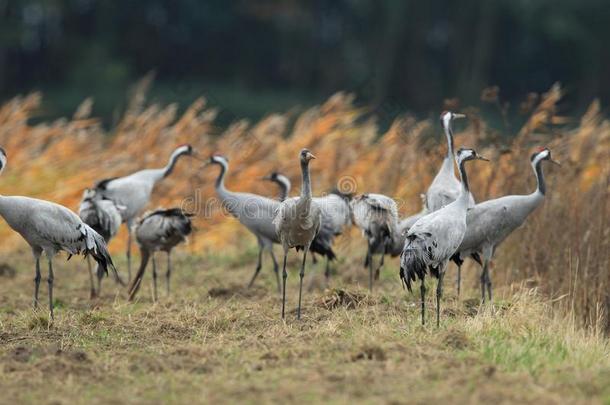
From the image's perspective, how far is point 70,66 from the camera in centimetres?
3338

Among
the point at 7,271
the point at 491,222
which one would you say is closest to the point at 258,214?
the point at 491,222

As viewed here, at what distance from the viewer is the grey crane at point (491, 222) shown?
832cm

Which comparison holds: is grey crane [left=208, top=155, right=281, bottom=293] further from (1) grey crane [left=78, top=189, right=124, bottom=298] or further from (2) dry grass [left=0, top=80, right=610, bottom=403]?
(1) grey crane [left=78, top=189, right=124, bottom=298]

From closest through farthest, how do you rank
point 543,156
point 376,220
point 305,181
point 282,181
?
point 305,181 → point 543,156 → point 376,220 → point 282,181

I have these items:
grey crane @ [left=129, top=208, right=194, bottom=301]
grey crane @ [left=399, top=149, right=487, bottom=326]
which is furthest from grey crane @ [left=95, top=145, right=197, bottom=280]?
grey crane @ [left=399, top=149, right=487, bottom=326]

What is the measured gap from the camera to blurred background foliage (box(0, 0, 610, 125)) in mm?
31875

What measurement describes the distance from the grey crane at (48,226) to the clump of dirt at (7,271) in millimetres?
2261

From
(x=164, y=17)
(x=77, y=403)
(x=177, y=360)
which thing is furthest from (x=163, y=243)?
(x=164, y=17)

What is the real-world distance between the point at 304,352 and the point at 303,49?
30084 mm

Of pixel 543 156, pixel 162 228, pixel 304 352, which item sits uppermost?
Result: pixel 543 156

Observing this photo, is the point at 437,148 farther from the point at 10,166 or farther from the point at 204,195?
the point at 10,166

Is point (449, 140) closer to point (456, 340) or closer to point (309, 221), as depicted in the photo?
point (309, 221)

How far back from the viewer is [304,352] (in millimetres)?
6156

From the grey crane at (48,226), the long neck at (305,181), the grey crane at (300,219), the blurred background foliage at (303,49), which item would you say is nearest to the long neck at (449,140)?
the grey crane at (300,219)
